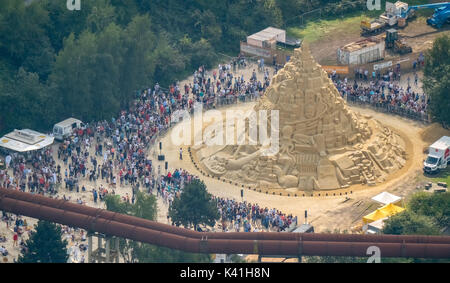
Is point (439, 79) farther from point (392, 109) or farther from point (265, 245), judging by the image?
point (265, 245)

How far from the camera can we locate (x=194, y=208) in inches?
5226

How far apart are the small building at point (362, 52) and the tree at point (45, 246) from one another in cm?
5605

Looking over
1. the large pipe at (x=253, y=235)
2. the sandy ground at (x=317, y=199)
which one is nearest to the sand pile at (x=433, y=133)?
the sandy ground at (x=317, y=199)

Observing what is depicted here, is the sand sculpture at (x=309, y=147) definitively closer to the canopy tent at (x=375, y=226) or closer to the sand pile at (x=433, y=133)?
the sand pile at (x=433, y=133)

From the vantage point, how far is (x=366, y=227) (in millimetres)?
132500

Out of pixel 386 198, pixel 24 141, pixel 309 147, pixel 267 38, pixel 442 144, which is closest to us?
pixel 386 198

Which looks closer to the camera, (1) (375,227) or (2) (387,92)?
(1) (375,227)

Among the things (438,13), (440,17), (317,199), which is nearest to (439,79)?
(317,199)

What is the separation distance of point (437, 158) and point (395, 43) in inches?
1277

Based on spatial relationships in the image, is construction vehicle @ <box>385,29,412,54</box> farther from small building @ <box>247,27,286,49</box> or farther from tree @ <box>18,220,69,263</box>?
tree @ <box>18,220,69,263</box>

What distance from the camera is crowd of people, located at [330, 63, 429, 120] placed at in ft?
527

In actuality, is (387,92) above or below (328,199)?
above

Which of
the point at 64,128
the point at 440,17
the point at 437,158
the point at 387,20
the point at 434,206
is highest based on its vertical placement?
the point at 440,17

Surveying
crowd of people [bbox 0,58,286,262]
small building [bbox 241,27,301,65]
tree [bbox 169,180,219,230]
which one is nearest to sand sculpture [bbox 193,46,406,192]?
crowd of people [bbox 0,58,286,262]
